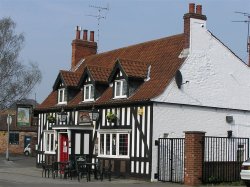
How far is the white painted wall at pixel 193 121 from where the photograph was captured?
2545 cm

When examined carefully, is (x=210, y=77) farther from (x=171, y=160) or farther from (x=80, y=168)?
(x=80, y=168)

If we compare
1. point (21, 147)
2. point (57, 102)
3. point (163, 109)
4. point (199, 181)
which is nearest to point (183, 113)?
point (163, 109)

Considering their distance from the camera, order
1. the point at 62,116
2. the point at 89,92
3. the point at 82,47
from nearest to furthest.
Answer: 1. the point at 89,92
2. the point at 62,116
3. the point at 82,47

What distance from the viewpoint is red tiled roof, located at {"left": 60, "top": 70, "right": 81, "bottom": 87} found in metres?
32.8

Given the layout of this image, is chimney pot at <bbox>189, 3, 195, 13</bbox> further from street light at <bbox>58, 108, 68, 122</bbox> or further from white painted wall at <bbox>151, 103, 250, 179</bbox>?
street light at <bbox>58, 108, 68, 122</bbox>

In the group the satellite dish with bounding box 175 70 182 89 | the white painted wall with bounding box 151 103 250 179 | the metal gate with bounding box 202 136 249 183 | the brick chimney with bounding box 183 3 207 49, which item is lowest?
the metal gate with bounding box 202 136 249 183

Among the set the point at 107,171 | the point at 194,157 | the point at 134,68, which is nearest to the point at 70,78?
the point at 134,68

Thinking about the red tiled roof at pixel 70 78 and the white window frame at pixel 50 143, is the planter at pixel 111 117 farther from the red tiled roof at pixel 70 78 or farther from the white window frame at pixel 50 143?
the white window frame at pixel 50 143

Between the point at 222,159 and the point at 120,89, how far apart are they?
668cm

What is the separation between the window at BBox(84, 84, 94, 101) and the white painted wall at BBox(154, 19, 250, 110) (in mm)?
6083

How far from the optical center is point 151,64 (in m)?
28.8

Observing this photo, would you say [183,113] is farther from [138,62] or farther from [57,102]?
[57,102]

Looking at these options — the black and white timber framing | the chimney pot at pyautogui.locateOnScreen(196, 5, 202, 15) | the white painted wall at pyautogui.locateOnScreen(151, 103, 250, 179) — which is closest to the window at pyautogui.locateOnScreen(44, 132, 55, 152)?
the black and white timber framing

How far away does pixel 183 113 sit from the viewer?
26.4m
